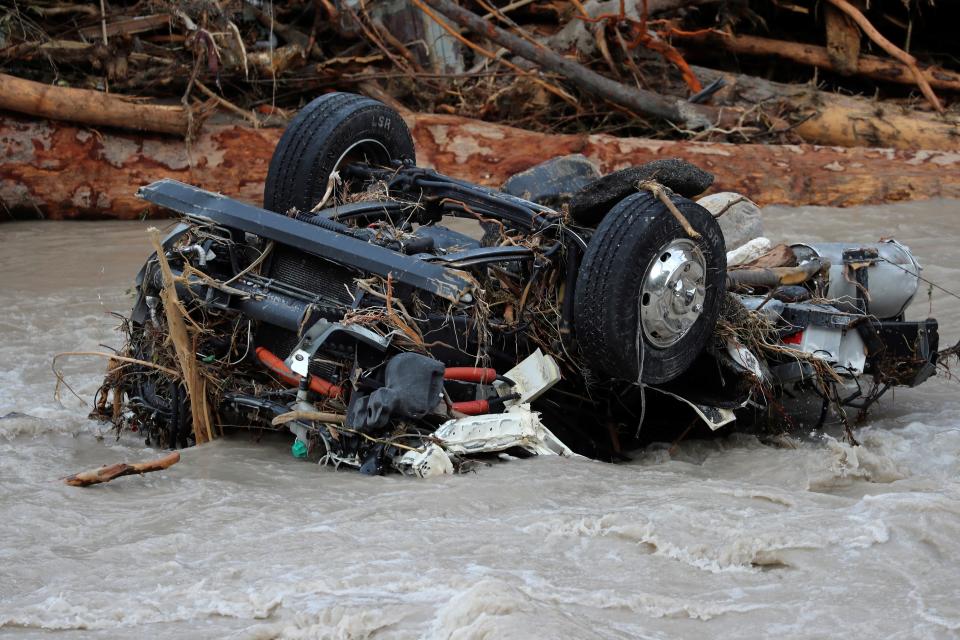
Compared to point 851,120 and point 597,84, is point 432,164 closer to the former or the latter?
point 597,84

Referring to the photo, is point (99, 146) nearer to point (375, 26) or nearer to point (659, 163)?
point (375, 26)

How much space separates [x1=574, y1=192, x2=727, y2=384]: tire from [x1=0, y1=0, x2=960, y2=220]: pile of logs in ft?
18.9

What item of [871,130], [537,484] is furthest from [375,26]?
[537,484]

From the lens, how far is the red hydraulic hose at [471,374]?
4469 millimetres

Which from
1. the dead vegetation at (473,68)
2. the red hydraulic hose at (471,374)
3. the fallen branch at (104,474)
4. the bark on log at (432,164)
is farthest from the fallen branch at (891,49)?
the fallen branch at (104,474)

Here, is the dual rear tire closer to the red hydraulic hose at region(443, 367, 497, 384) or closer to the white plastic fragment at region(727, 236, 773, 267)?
the red hydraulic hose at region(443, 367, 497, 384)

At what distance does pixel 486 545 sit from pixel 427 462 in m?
0.78

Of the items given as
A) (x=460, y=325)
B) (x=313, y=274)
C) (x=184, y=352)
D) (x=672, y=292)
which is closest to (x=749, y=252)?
(x=672, y=292)

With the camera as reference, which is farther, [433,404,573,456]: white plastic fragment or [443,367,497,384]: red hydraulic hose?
[443,367,497,384]: red hydraulic hose

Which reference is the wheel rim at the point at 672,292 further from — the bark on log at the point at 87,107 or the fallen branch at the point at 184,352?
the bark on log at the point at 87,107

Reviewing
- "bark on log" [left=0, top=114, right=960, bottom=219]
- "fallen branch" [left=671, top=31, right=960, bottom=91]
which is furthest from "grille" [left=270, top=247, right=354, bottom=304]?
"fallen branch" [left=671, top=31, right=960, bottom=91]

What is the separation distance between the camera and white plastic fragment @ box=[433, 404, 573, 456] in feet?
14.1

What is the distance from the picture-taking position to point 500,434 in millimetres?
4383

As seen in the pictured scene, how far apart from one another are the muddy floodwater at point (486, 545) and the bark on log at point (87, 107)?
5.62m
